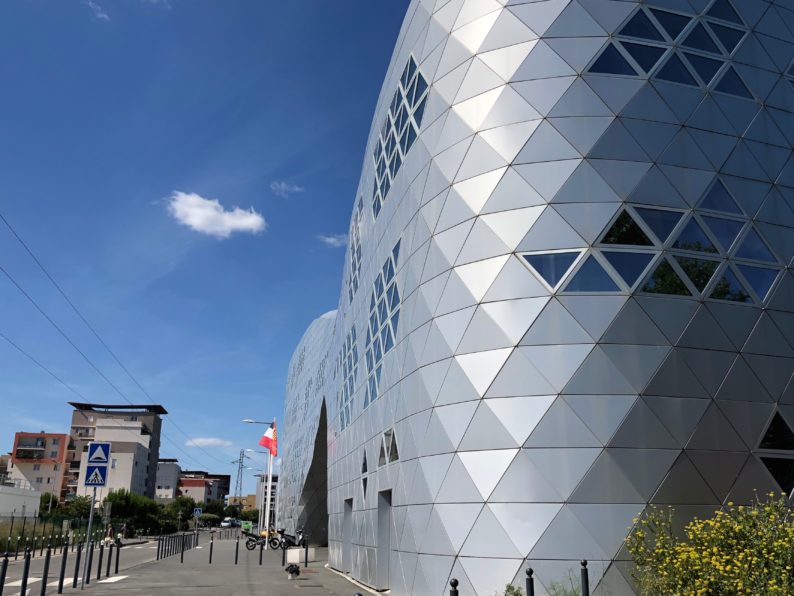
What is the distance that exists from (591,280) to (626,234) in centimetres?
125

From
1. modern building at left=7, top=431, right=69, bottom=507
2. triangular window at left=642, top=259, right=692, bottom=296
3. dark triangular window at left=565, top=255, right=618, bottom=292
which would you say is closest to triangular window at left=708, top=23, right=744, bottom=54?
triangular window at left=642, top=259, right=692, bottom=296

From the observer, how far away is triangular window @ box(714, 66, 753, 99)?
14902mm

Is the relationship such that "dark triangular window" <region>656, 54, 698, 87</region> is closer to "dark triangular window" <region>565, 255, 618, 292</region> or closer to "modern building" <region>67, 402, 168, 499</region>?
"dark triangular window" <region>565, 255, 618, 292</region>

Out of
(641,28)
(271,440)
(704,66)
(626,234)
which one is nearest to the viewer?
(626,234)

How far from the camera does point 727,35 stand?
15453 millimetres

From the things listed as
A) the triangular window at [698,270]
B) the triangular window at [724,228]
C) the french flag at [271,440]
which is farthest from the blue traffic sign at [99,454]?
the french flag at [271,440]

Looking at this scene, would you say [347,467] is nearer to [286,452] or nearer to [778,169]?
[778,169]

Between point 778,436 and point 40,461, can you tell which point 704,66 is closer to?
point 778,436

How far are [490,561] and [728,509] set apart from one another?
183 inches

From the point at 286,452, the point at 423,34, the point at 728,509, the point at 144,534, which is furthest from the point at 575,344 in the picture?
the point at 144,534

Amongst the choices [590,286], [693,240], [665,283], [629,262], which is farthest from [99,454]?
[693,240]

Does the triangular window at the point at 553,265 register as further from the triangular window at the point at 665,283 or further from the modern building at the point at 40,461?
the modern building at the point at 40,461

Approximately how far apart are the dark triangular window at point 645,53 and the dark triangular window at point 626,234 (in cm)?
377

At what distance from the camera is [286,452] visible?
2980 inches
